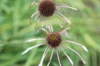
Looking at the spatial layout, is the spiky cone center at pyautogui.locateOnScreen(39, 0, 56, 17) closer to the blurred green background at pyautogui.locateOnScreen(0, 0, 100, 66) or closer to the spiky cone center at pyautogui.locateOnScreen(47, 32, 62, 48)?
the spiky cone center at pyautogui.locateOnScreen(47, 32, 62, 48)

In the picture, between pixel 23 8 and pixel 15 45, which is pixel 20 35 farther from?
pixel 23 8

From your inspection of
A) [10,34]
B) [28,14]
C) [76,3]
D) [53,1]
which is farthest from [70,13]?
[53,1]

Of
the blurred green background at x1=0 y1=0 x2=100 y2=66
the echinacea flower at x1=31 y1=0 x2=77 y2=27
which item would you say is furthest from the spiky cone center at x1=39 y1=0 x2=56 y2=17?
the blurred green background at x1=0 y1=0 x2=100 y2=66

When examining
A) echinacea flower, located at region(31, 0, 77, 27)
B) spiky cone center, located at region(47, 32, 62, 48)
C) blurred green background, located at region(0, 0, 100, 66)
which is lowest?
spiky cone center, located at region(47, 32, 62, 48)

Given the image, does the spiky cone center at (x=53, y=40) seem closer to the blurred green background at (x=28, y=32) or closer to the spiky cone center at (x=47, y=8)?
the spiky cone center at (x=47, y=8)

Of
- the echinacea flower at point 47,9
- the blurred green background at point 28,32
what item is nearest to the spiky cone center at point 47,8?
the echinacea flower at point 47,9

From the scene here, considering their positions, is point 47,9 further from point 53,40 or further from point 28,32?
point 28,32

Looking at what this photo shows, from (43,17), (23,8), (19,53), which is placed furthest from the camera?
(23,8)
